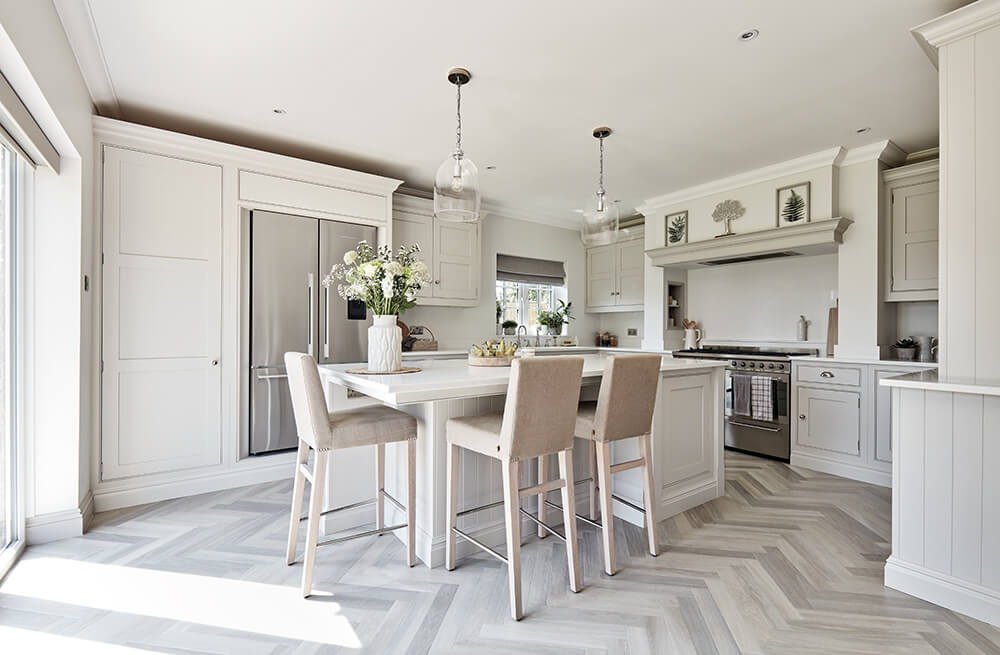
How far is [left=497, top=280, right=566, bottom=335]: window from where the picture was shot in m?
5.81

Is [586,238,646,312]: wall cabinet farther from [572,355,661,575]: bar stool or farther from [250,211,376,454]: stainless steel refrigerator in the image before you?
[572,355,661,575]: bar stool

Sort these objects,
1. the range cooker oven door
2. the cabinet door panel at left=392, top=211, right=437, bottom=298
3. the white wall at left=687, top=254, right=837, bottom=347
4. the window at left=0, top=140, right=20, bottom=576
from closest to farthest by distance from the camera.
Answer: the window at left=0, top=140, right=20, bottom=576, the range cooker oven door, the white wall at left=687, top=254, right=837, bottom=347, the cabinet door panel at left=392, top=211, right=437, bottom=298

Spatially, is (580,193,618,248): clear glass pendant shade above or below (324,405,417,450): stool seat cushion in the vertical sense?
above

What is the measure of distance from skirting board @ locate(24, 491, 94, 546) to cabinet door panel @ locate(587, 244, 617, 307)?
5.04 metres

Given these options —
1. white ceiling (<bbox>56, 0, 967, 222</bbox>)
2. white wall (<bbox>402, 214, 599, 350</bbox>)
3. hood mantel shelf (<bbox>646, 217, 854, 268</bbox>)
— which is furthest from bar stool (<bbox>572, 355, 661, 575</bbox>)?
white wall (<bbox>402, 214, 599, 350</bbox>)

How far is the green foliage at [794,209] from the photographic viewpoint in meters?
3.84

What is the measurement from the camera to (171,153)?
10.2 feet

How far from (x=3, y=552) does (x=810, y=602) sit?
351cm

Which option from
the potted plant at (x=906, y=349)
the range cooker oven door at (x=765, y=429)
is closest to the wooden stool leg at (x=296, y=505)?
the range cooker oven door at (x=765, y=429)

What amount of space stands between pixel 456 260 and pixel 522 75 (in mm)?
2527

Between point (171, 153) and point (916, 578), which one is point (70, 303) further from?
point (916, 578)

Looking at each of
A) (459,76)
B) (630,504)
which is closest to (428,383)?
(630,504)

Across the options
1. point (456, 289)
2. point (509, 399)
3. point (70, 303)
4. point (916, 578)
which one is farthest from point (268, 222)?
point (916, 578)

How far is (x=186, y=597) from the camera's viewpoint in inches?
77.7
